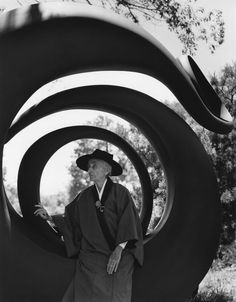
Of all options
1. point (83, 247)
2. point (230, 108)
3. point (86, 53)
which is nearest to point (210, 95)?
point (86, 53)

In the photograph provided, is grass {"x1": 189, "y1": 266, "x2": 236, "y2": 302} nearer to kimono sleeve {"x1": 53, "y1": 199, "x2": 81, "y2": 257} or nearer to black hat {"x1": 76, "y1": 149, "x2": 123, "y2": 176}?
kimono sleeve {"x1": 53, "y1": 199, "x2": 81, "y2": 257}

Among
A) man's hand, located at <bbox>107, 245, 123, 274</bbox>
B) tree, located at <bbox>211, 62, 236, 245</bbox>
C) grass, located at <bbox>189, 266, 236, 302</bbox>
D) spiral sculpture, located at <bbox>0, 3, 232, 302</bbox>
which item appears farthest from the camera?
tree, located at <bbox>211, 62, 236, 245</bbox>

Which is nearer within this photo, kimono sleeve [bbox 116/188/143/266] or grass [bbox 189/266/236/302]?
kimono sleeve [bbox 116/188/143/266]

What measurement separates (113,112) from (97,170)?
1.76 metres

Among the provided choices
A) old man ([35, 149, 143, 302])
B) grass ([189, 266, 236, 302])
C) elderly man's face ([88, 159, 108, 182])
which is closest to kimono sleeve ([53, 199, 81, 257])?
old man ([35, 149, 143, 302])

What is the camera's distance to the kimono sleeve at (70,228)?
5.70m

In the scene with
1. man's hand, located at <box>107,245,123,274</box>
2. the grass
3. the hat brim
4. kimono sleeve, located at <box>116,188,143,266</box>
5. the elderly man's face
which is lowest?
the grass

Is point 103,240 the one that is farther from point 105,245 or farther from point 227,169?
point 227,169

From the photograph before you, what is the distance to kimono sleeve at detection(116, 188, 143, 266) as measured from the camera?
5.31m

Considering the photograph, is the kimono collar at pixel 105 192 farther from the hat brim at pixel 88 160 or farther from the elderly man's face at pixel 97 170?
the hat brim at pixel 88 160

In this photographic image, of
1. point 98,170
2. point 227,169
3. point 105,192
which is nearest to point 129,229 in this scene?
point 105,192

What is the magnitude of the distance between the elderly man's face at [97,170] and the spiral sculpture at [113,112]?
0.96 m

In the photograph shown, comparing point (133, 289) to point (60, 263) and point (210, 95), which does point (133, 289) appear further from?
point (210, 95)

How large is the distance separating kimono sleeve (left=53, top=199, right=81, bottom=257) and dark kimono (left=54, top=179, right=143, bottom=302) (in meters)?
0.09
